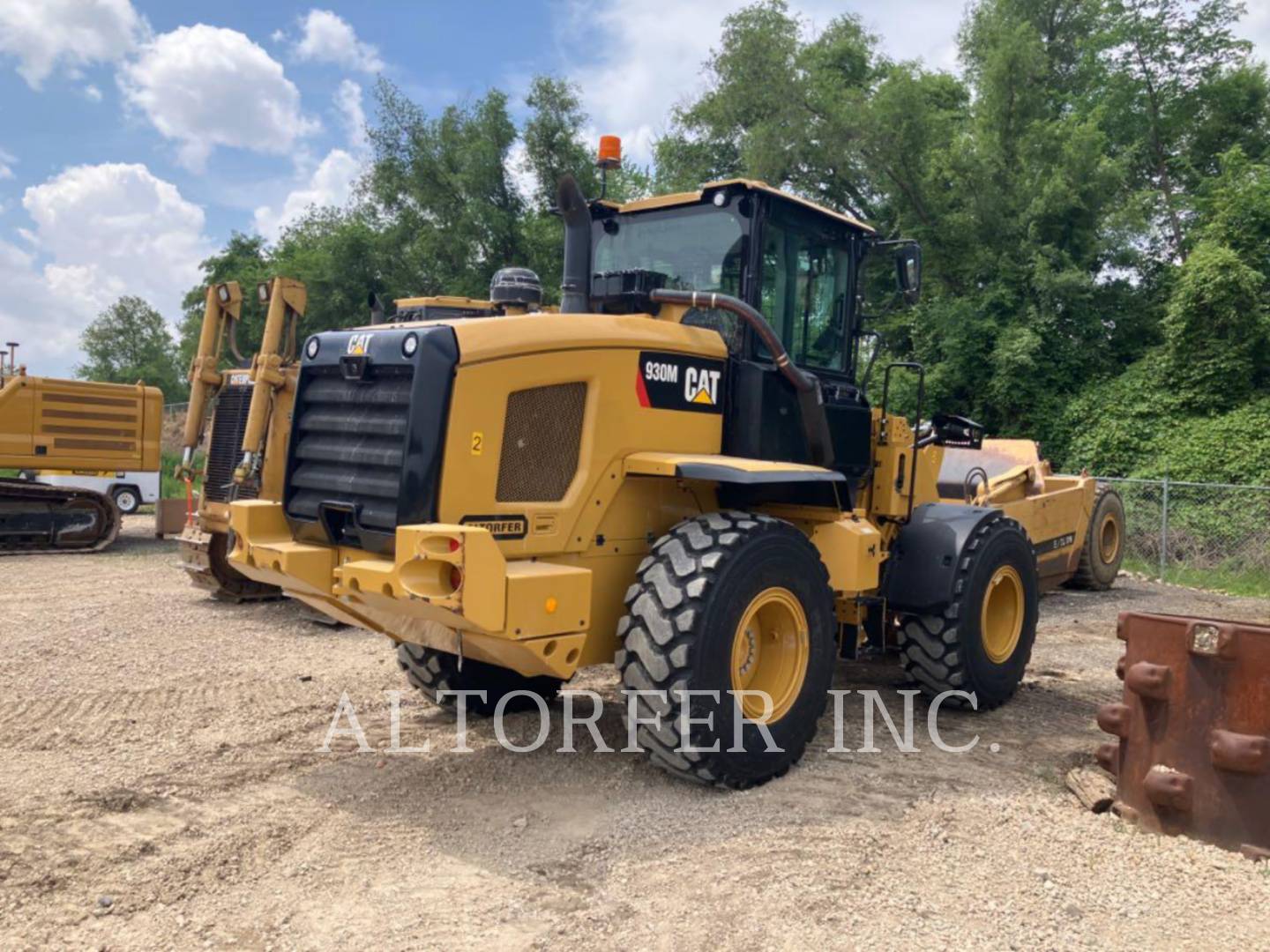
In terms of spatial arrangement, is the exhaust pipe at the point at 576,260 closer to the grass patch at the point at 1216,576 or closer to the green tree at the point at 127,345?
the grass patch at the point at 1216,576

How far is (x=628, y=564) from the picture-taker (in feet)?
16.0

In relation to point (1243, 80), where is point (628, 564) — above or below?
below

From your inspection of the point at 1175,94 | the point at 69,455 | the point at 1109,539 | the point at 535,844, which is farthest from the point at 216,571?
the point at 1175,94

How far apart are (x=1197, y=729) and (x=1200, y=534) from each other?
1157 cm

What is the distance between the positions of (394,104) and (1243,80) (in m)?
20.3

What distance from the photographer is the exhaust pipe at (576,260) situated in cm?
506

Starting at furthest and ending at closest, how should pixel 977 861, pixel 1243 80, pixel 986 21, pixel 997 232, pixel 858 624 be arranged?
pixel 986 21 → pixel 1243 80 → pixel 997 232 → pixel 858 624 → pixel 977 861

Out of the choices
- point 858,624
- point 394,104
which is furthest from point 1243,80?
point 858,624

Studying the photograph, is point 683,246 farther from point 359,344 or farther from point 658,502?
point 359,344

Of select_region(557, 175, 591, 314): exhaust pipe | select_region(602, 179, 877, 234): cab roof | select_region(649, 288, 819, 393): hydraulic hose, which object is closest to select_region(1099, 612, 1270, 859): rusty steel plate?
select_region(649, 288, 819, 393): hydraulic hose

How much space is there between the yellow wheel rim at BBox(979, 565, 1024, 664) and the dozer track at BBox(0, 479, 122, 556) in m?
12.6

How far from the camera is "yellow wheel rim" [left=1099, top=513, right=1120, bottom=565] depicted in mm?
12188

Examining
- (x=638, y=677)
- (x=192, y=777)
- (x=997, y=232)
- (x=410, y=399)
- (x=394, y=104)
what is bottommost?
(x=192, y=777)

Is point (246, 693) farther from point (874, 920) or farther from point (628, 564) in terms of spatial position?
point (874, 920)
